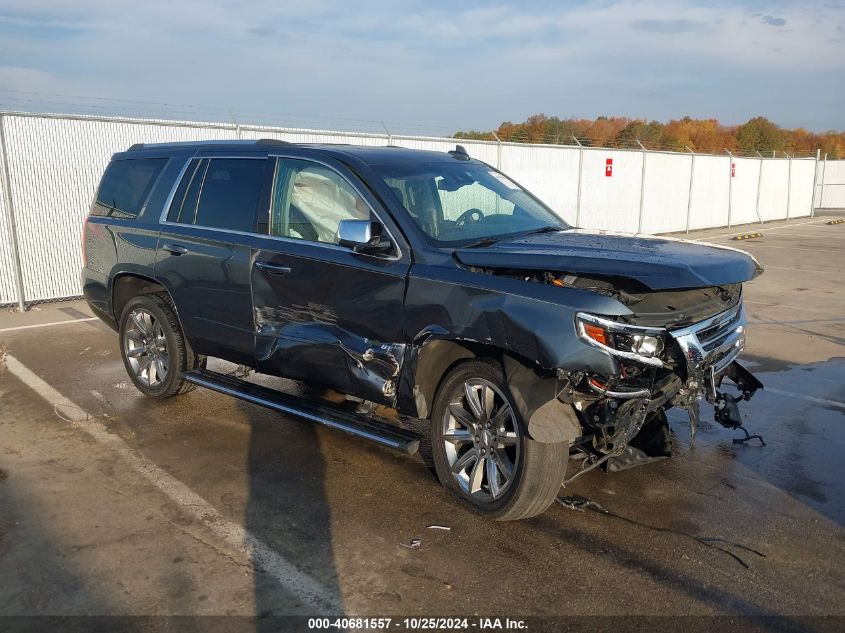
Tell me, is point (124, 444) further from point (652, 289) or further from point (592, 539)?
point (652, 289)

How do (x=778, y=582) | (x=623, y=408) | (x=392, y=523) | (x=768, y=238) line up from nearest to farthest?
(x=778, y=582), (x=623, y=408), (x=392, y=523), (x=768, y=238)

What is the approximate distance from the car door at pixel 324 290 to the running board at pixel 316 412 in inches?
6.7

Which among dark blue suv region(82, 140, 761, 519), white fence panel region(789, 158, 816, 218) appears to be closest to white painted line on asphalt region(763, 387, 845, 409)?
dark blue suv region(82, 140, 761, 519)

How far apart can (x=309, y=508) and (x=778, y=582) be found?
2.50m

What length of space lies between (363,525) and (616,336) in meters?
1.74

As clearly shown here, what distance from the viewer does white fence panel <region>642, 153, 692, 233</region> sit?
22.7 metres

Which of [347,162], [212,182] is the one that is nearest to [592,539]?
[347,162]

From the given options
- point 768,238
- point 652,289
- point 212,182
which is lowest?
point 768,238

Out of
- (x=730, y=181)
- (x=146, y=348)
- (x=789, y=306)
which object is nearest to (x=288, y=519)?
(x=146, y=348)

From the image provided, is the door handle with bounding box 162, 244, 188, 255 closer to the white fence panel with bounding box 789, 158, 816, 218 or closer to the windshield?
the windshield

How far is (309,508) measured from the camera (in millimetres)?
4422

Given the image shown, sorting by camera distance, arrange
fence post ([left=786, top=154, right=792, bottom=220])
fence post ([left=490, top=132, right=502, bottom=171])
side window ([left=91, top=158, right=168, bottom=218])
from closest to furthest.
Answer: side window ([left=91, top=158, right=168, bottom=218])
fence post ([left=490, top=132, right=502, bottom=171])
fence post ([left=786, top=154, right=792, bottom=220])

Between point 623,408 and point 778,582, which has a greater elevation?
point 623,408

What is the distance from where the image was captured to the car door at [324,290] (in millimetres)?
4594
